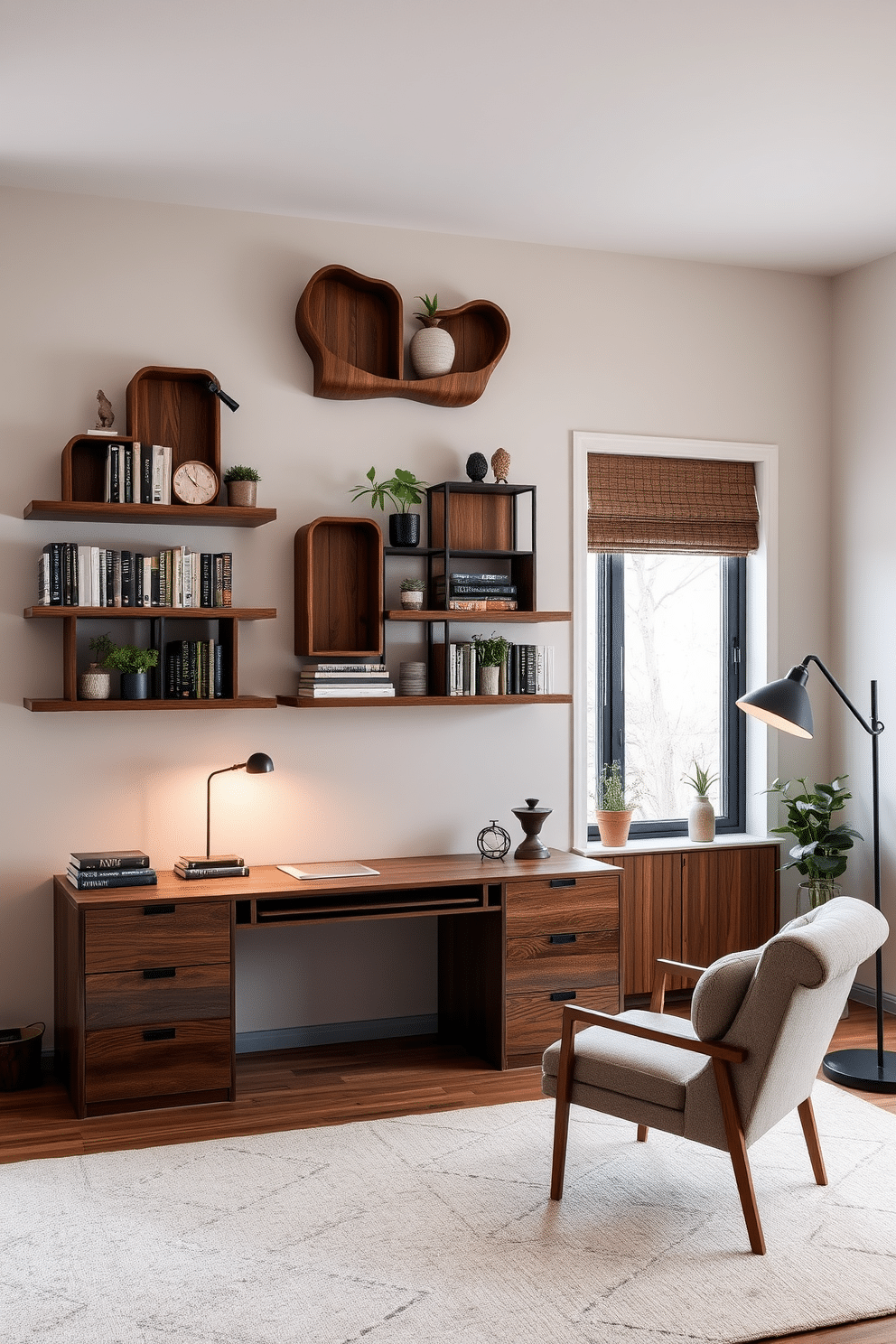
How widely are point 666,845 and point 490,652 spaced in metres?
1.15

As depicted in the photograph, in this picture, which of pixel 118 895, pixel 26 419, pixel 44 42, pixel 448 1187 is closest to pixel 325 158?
pixel 44 42

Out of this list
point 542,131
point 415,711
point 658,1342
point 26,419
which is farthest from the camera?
point 415,711

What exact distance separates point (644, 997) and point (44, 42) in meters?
3.94

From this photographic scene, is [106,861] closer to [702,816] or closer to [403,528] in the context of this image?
[403,528]

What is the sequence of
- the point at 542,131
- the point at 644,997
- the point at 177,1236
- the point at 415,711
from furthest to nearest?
the point at 644,997
the point at 415,711
the point at 542,131
the point at 177,1236

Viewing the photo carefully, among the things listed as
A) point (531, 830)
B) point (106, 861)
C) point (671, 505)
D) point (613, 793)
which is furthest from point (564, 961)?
point (671, 505)

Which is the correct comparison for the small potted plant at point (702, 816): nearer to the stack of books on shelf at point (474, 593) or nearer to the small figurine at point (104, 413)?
the stack of books on shelf at point (474, 593)

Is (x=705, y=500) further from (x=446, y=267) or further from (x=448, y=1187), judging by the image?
(x=448, y=1187)

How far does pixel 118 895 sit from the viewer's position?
3.85 meters

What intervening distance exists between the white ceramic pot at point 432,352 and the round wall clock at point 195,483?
91cm

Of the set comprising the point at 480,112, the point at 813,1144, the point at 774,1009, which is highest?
the point at 480,112

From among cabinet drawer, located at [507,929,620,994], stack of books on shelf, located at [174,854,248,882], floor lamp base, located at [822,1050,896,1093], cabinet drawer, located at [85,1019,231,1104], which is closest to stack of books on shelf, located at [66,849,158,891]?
stack of books on shelf, located at [174,854,248,882]

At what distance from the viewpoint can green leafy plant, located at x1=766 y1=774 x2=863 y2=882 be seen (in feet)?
15.8

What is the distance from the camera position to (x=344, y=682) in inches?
171
